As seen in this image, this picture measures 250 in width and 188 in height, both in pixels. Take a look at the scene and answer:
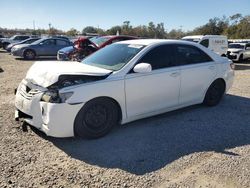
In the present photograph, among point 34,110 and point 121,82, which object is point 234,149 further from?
point 34,110

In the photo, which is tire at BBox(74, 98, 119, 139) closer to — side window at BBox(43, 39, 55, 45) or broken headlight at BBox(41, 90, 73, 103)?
broken headlight at BBox(41, 90, 73, 103)

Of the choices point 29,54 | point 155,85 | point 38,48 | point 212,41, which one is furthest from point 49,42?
point 155,85

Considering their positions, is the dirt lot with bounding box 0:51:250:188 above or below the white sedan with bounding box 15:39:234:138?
below

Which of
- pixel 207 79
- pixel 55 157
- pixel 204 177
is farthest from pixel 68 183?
pixel 207 79

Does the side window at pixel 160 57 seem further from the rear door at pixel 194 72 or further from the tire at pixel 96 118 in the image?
the tire at pixel 96 118

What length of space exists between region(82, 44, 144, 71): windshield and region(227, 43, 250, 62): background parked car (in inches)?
566

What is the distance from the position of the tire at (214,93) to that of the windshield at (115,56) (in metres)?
2.06

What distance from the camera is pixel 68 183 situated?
3369 millimetres

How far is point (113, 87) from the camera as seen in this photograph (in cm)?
455

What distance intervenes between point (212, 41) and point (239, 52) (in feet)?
11.1

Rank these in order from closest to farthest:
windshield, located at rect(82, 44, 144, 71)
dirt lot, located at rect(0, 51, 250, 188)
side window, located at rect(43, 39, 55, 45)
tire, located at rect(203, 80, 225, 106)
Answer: dirt lot, located at rect(0, 51, 250, 188) < windshield, located at rect(82, 44, 144, 71) < tire, located at rect(203, 80, 225, 106) < side window, located at rect(43, 39, 55, 45)

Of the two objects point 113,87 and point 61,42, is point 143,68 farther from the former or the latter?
point 61,42

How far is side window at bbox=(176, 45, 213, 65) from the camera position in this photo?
5732 millimetres

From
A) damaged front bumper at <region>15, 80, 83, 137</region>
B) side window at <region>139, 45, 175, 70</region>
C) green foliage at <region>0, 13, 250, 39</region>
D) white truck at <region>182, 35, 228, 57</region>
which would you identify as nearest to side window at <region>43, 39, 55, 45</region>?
white truck at <region>182, 35, 228, 57</region>
